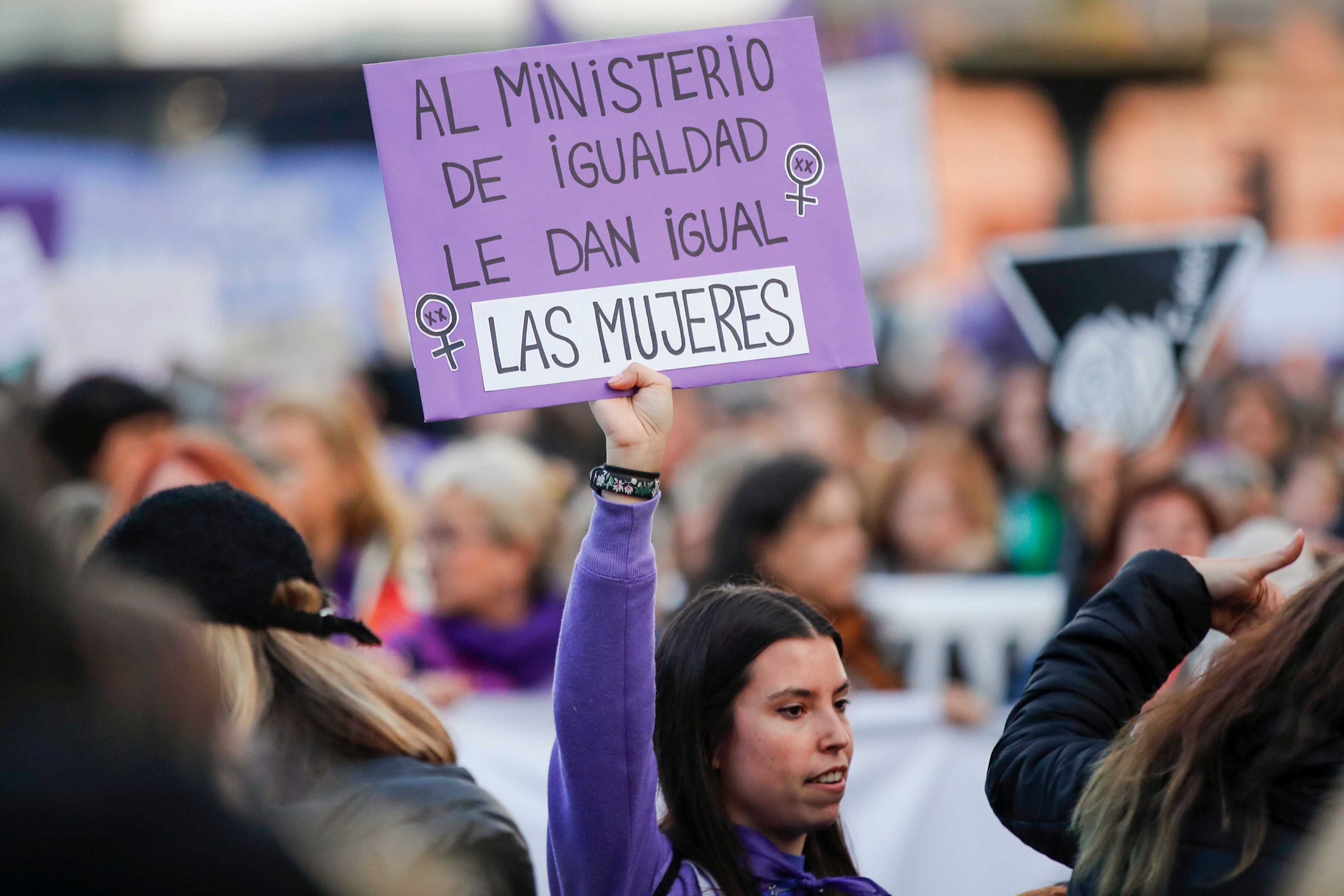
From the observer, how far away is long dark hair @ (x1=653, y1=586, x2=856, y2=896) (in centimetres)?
211

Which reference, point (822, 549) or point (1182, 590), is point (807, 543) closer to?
point (822, 549)

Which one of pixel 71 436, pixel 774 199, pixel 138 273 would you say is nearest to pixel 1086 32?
pixel 138 273

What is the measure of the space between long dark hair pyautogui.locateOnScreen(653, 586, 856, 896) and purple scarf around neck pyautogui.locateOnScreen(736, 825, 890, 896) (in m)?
0.02

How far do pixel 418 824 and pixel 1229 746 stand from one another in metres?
0.96

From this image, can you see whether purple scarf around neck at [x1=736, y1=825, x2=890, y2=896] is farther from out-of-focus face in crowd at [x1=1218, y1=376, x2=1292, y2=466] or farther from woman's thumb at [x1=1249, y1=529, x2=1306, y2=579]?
out-of-focus face in crowd at [x1=1218, y1=376, x2=1292, y2=466]

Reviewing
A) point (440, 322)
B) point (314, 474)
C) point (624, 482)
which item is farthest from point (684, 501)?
point (624, 482)

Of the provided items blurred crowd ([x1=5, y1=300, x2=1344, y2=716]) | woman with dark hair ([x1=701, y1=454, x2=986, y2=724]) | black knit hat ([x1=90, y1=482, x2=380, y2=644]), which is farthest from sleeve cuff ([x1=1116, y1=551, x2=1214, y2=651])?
woman with dark hair ([x1=701, y1=454, x2=986, y2=724])

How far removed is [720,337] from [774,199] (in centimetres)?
23

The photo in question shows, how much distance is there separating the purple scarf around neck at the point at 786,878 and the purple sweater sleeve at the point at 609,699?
217mm

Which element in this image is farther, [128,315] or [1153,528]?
[128,315]

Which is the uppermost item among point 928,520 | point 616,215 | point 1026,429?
point 616,215

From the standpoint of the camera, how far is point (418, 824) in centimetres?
187

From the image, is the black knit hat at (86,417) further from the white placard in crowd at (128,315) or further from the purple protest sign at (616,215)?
the purple protest sign at (616,215)

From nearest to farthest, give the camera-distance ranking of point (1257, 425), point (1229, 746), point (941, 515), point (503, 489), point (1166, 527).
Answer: point (1229, 746) < point (1166, 527) < point (503, 489) < point (941, 515) < point (1257, 425)
